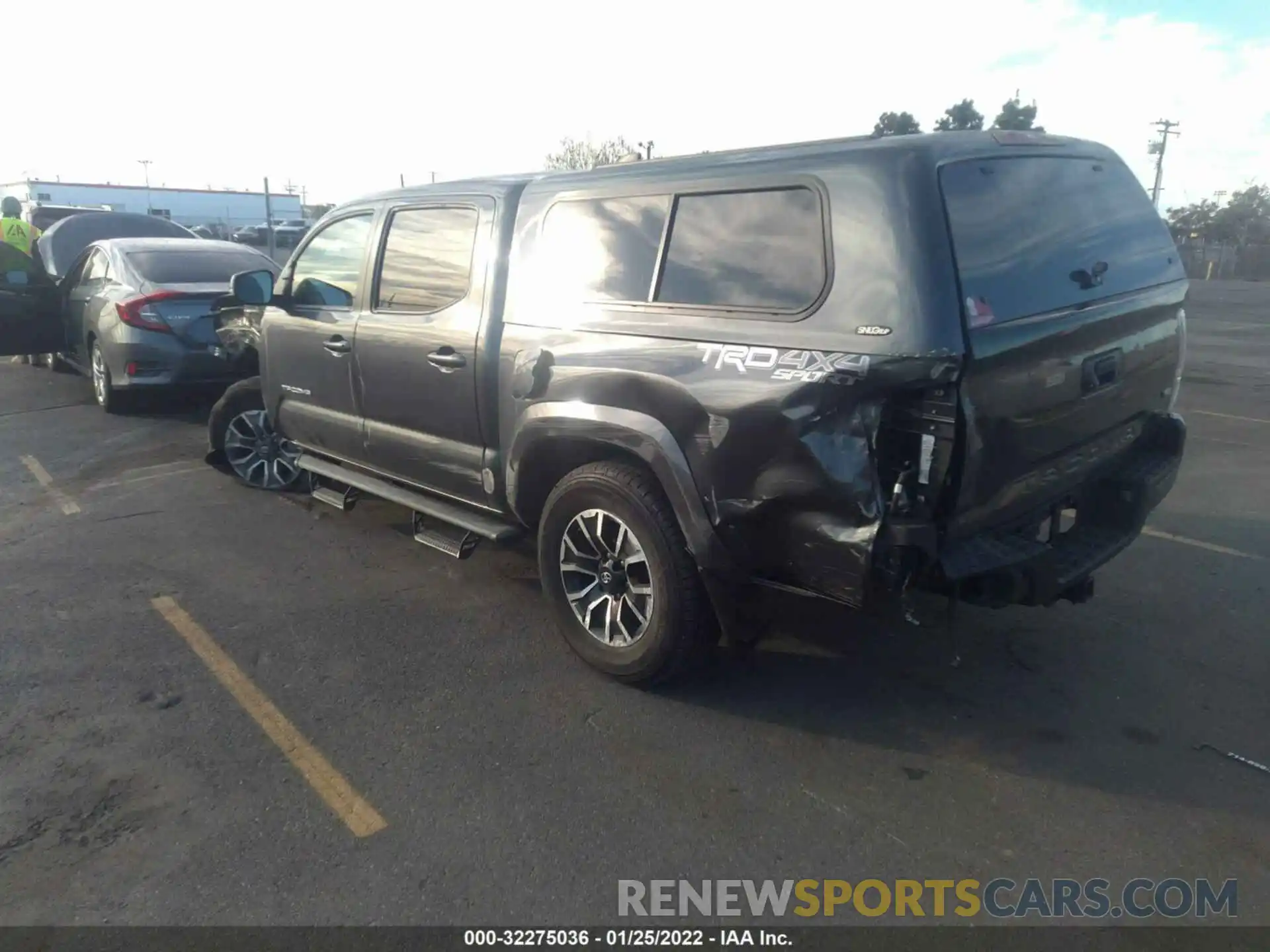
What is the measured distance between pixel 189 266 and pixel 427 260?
5.34 meters

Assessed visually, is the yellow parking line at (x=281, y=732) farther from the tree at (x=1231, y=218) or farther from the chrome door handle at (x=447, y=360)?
the tree at (x=1231, y=218)

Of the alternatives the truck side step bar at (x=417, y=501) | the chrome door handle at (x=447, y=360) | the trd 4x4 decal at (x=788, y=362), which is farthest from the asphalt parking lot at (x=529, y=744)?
the trd 4x4 decal at (x=788, y=362)

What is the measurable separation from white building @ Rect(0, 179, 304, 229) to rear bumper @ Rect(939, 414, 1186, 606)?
169 feet

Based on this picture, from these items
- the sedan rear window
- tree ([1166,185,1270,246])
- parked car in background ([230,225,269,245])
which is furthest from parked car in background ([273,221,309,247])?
tree ([1166,185,1270,246])

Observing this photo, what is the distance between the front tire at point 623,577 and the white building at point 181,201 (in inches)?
1997

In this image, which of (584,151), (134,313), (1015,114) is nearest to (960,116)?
(1015,114)

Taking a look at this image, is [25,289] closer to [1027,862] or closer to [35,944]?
[35,944]

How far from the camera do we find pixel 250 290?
5824 millimetres

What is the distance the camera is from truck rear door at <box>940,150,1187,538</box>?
125 inches

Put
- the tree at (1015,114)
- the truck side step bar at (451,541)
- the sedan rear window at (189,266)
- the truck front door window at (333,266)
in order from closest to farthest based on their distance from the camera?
the truck side step bar at (451,541)
the truck front door window at (333,266)
the sedan rear window at (189,266)
the tree at (1015,114)

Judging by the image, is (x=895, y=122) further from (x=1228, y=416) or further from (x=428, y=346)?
(x=428, y=346)

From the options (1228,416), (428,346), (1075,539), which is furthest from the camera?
(1228,416)

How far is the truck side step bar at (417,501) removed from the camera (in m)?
4.68

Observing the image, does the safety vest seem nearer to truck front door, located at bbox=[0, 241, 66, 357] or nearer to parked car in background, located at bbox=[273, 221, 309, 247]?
truck front door, located at bbox=[0, 241, 66, 357]
